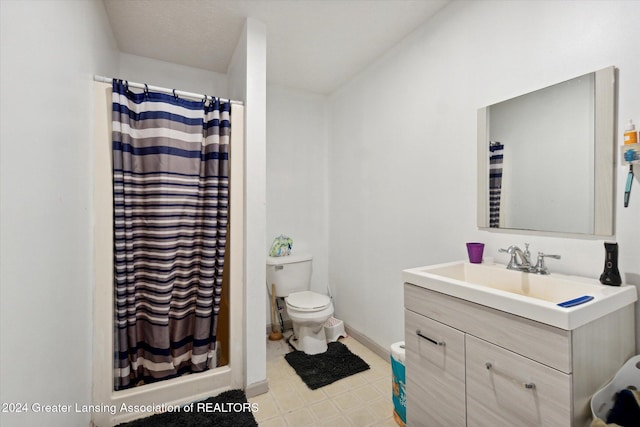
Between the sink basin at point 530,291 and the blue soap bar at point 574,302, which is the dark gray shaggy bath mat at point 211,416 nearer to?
the sink basin at point 530,291

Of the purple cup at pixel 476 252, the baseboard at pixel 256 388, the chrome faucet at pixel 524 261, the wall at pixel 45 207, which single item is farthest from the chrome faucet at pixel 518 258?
the wall at pixel 45 207

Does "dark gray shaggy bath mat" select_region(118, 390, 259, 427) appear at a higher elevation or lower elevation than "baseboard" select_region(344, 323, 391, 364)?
lower

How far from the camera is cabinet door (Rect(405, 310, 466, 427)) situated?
1.18 m

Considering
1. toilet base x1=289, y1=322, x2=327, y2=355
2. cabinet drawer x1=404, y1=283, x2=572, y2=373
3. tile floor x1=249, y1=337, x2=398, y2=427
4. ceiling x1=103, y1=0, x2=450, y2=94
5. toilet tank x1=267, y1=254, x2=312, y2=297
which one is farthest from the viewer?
toilet tank x1=267, y1=254, x2=312, y2=297

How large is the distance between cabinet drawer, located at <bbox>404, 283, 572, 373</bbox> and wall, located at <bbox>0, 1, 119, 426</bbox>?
1430 millimetres

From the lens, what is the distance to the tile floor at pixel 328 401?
1644 mm

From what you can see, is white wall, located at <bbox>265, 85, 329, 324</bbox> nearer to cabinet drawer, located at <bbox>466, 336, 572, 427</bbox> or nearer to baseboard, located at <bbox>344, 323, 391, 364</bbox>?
baseboard, located at <bbox>344, 323, 391, 364</bbox>

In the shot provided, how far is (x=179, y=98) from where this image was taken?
1775 mm

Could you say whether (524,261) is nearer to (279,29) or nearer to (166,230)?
(166,230)

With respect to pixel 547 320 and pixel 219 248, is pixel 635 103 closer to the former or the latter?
pixel 547 320

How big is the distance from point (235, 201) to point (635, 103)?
1.96m

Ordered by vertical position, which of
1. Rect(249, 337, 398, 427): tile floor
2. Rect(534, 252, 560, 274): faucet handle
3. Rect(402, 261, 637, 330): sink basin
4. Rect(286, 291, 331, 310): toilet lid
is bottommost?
Rect(249, 337, 398, 427): tile floor

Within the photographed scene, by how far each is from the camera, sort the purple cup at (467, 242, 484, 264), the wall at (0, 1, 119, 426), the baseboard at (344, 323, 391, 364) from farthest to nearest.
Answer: the baseboard at (344, 323, 391, 364), the purple cup at (467, 242, 484, 264), the wall at (0, 1, 119, 426)

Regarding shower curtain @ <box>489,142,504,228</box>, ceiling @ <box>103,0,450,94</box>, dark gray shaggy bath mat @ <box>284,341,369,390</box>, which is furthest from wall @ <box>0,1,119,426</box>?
shower curtain @ <box>489,142,504,228</box>
